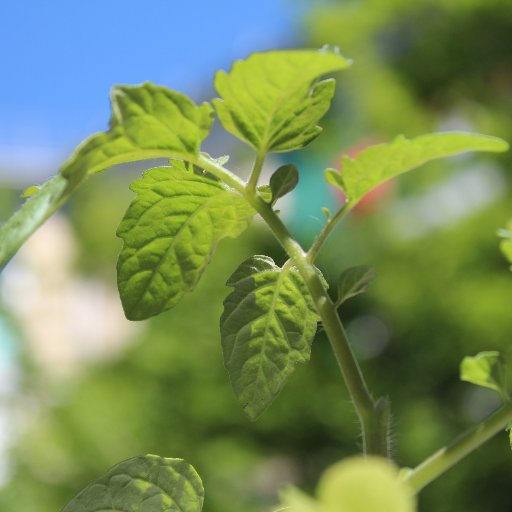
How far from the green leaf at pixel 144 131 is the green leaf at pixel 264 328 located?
0.04 metres

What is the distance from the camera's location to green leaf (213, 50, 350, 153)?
20 cm

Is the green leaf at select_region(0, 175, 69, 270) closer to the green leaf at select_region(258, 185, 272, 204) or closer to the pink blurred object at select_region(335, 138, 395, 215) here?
the green leaf at select_region(258, 185, 272, 204)

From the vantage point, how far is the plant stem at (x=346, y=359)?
0.71 feet

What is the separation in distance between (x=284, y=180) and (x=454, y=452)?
91mm

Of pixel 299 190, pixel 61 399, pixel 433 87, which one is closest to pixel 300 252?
pixel 61 399

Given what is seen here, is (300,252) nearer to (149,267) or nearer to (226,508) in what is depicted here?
(149,267)

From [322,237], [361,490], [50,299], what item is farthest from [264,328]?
[50,299]

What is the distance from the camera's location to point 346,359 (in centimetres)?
22

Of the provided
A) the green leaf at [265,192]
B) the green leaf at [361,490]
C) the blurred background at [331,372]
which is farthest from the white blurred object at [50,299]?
the green leaf at [361,490]

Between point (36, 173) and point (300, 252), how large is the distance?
658 inches

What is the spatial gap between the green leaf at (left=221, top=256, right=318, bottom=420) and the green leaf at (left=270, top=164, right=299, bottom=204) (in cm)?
2

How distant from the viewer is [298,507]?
0.39 ft

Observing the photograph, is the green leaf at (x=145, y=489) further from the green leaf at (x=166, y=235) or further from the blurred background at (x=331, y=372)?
the blurred background at (x=331, y=372)

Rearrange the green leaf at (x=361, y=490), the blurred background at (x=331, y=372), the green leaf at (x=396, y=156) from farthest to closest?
the blurred background at (x=331, y=372) < the green leaf at (x=396, y=156) < the green leaf at (x=361, y=490)
